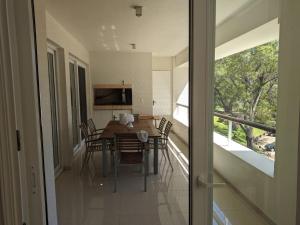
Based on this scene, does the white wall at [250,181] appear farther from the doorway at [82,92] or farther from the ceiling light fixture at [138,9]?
the doorway at [82,92]

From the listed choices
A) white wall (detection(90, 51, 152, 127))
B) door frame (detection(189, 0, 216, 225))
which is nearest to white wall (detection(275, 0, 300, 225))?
door frame (detection(189, 0, 216, 225))

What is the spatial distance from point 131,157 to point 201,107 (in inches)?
102

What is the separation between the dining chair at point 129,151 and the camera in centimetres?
337

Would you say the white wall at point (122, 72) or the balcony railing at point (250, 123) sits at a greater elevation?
the white wall at point (122, 72)

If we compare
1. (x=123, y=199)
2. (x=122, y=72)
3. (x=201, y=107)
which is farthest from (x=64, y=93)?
(x=201, y=107)

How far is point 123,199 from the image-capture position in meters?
3.05

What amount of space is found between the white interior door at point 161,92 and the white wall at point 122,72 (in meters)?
0.78

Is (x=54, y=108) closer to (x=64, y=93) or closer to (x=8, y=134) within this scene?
(x=64, y=93)

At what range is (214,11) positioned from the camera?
101 cm

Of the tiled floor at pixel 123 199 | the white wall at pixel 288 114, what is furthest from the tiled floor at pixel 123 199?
the white wall at pixel 288 114

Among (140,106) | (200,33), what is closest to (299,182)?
(200,33)

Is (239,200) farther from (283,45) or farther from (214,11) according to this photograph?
(214,11)

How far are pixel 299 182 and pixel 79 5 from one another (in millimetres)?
3100

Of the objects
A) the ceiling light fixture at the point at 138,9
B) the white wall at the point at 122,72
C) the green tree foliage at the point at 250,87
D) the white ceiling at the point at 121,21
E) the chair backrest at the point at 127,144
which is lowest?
the chair backrest at the point at 127,144
